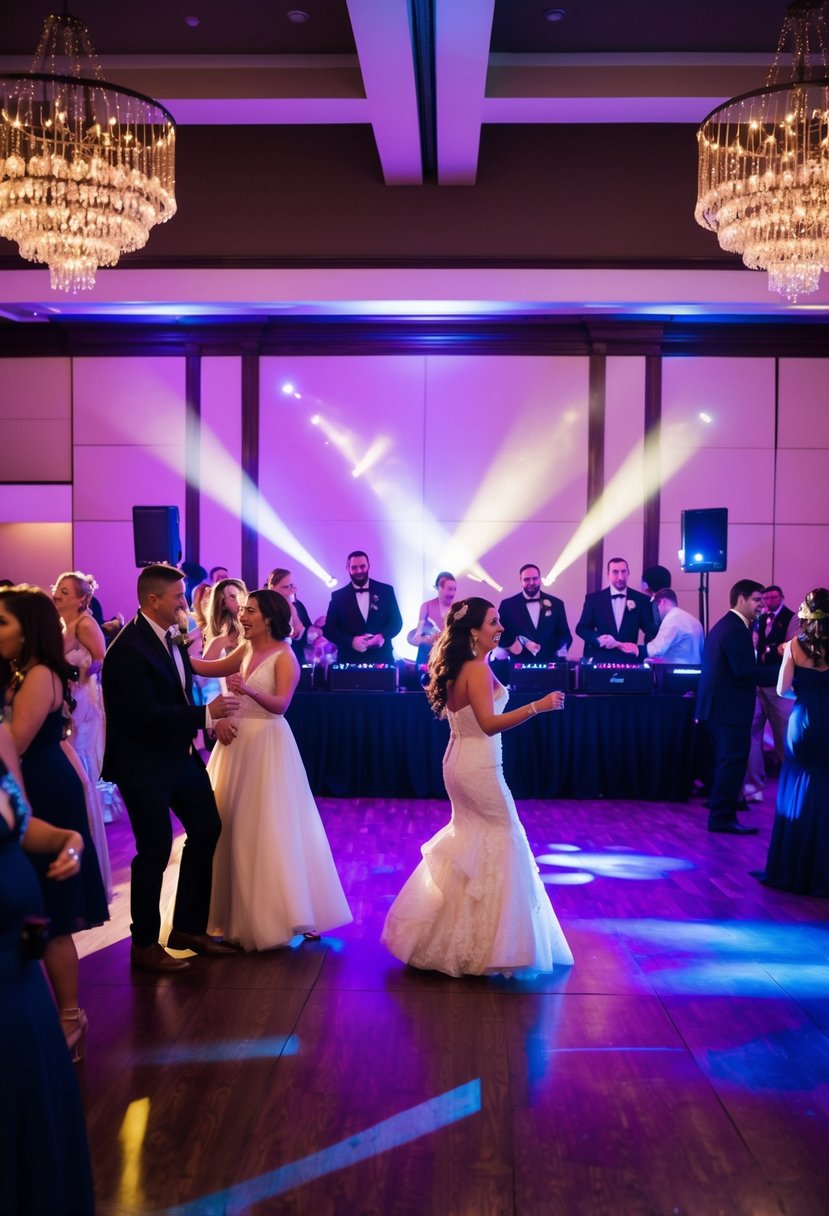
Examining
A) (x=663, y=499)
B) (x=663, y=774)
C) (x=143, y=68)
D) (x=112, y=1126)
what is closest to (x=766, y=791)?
(x=663, y=774)

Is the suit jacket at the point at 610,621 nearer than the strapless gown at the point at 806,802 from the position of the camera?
No

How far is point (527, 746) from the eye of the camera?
7223 millimetres

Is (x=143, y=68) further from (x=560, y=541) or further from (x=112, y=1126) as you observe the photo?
(x=112, y=1126)

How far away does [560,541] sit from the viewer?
32.1 ft

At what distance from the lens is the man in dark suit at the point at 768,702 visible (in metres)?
7.44

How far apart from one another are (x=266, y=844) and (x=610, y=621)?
458cm

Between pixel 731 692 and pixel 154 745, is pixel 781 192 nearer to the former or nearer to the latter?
pixel 731 692

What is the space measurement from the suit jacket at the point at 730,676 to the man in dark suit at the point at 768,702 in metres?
0.23

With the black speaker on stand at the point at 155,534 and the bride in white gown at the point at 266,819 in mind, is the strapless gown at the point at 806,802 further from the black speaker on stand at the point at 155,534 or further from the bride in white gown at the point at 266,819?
the black speaker on stand at the point at 155,534

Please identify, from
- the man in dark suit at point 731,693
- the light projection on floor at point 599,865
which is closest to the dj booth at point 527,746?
the man in dark suit at point 731,693

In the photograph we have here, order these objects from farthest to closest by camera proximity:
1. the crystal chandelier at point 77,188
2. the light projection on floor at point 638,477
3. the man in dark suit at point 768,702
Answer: the light projection on floor at point 638,477 < the man in dark suit at point 768,702 < the crystal chandelier at point 77,188

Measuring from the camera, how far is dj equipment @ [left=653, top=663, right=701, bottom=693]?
7227mm

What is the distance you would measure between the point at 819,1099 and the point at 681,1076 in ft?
1.20

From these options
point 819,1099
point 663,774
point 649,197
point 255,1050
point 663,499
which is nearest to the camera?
point 819,1099
